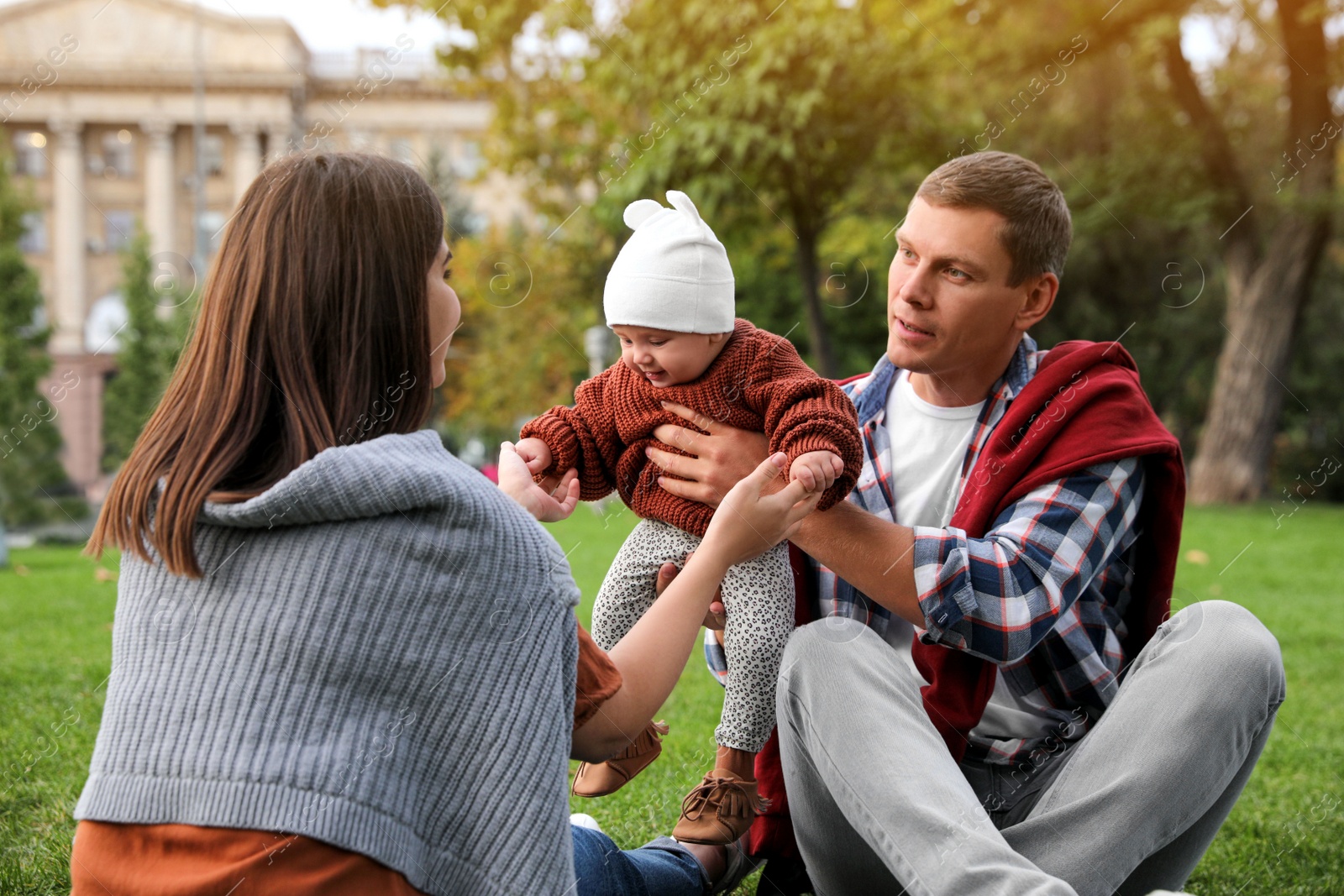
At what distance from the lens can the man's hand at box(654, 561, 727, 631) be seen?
93.4 inches

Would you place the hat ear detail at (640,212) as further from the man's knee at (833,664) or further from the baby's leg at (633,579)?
the man's knee at (833,664)

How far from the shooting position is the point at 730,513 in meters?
1.91

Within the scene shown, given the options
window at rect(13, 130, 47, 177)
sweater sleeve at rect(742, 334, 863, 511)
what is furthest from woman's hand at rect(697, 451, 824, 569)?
window at rect(13, 130, 47, 177)

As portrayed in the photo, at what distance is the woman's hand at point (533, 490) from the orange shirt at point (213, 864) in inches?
33.1

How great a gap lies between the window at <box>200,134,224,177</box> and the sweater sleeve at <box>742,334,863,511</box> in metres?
46.4

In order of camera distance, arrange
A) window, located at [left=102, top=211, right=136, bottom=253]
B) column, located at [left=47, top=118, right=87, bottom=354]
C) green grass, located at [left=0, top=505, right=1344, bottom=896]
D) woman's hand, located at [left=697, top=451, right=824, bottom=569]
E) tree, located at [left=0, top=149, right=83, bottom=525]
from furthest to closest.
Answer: window, located at [left=102, top=211, right=136, bottom=253], column, located at [left=47, top=118, right=87, bottom=354], tree, located at [left=0, top=149, right=83, bottom=525], green grass, located at [left=0, top=505, right=1344, bottom=896], woman's hand, located at [left=697, top=451, right=824, bottom=569]

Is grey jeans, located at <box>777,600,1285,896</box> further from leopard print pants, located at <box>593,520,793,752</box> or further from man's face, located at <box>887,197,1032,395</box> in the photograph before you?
man's face, located at <box>887,197,1032,395</box>

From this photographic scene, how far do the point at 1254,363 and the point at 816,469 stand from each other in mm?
14811

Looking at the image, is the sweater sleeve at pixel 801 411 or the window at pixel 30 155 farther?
the window at pixel 30 155

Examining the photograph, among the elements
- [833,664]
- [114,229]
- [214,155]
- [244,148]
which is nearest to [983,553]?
[833,664]

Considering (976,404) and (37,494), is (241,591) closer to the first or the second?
(976,404)

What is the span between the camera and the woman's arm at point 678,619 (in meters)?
1.70

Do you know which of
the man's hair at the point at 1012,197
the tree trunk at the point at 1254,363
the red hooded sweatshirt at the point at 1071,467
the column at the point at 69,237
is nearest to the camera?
the red hooded sweatshirt at the point at 1071,467

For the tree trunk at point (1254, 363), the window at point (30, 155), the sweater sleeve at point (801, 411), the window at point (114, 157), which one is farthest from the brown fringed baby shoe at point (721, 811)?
the window at point (30, 155)
